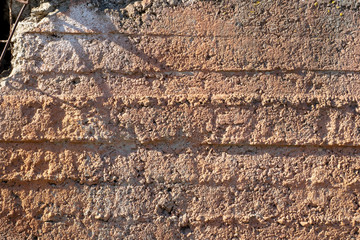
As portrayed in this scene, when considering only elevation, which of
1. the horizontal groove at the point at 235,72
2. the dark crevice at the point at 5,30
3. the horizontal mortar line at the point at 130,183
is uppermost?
the dark crevice at the point at 5,30

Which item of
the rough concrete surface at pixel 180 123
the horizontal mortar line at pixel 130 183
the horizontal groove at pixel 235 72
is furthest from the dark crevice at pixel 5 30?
the horizontal mortar line at pixel 130 183

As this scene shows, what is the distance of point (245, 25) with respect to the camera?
1848mm

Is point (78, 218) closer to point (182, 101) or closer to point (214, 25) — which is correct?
point (182, 101)

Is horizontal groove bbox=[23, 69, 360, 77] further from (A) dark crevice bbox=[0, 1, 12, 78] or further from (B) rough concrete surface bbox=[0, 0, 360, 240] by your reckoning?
(A) dark crevice bbox=[0, 1, 12, 78]

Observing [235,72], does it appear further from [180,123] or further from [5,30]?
[5,30]

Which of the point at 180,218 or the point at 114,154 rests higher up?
the point at 114,154

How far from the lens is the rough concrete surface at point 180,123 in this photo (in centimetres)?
177

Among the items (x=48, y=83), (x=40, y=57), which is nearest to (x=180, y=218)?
(x=48, y=83)

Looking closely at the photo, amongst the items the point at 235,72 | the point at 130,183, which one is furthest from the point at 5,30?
the point at 235,72

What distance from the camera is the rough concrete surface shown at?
69.5 inches

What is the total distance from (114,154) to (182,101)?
1.39ft

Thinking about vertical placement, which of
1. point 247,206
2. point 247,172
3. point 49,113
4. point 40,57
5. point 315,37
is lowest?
point 247,206

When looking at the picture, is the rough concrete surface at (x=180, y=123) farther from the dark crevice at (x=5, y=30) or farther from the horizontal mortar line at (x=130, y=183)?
the dark crevice at (x=5, y=30)

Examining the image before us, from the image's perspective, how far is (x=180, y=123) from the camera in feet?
5.87
